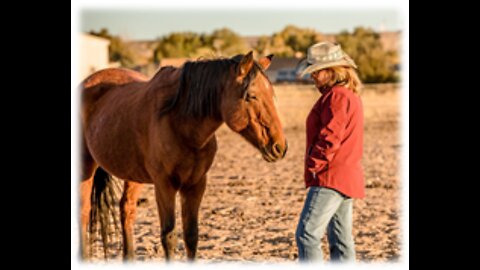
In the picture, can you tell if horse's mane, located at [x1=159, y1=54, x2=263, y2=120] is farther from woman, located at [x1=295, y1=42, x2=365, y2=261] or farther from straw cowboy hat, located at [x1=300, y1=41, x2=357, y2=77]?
Result: woman, located at [x1=295, y1=42, x2=365, y2=261]

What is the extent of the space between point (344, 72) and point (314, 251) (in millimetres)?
1186

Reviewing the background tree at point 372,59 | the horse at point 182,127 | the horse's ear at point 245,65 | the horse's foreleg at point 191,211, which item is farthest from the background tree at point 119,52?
the horse's ear at point 245,65

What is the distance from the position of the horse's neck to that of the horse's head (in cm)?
27

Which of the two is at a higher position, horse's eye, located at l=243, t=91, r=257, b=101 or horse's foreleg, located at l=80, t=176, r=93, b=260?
horse's eye, located at l=243, t=91, r=257, b=101

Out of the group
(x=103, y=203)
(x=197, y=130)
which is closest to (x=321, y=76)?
(x=197, y=130)

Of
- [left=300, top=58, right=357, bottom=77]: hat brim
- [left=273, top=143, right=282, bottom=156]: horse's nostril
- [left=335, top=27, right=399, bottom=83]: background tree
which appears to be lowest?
[left=273, top=143, right=282, bottom=156]: horse's nostril

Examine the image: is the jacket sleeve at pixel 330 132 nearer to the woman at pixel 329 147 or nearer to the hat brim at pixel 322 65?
the woman at pixel 329 147

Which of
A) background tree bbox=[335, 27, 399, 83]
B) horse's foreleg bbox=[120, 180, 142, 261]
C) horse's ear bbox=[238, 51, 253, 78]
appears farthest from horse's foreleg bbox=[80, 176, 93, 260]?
background tree bbox=[335, 27, 399, 83]

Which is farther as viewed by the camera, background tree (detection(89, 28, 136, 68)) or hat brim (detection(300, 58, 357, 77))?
background tree (detection(89, 28, 136, 68))

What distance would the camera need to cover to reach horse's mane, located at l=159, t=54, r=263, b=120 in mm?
4898

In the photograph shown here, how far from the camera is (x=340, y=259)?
4551 millimetres
